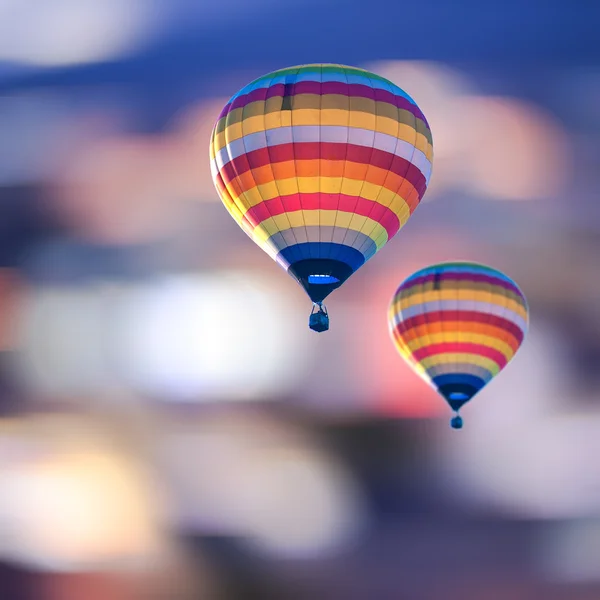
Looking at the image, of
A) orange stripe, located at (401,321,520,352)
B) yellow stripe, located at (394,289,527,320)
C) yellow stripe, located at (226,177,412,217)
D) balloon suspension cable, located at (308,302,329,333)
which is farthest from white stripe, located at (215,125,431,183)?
orange stripe, located at (401,321,520,352)

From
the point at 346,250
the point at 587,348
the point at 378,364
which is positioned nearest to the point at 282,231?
the point at 346,250

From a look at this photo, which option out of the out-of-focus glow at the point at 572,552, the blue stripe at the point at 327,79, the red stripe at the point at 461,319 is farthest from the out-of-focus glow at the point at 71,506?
the blue stripe at the point at 327,79

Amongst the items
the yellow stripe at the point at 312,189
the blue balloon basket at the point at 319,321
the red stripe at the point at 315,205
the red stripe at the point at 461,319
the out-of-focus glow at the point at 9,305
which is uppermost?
the out-of-focus glow at the point at 9,305

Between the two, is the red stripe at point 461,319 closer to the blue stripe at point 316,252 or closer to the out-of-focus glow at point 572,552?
the blue stripe at point 316,252

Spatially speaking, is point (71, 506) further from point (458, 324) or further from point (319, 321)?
point (319, 321)

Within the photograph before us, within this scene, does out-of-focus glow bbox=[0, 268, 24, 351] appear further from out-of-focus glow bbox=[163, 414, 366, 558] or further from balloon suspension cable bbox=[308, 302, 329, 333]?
balloon suspension cable bbox=[308, 302, 329, 333]

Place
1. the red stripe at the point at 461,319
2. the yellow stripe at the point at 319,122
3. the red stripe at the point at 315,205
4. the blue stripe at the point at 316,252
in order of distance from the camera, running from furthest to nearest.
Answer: the red stripe at the point at 461,319
the blue stripe at the point at 316,252
the red stripe at the point at 315,205
the yellow stripe at the point at 319,122

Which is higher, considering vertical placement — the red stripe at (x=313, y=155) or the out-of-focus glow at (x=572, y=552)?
the red stripe at (x=313, y=155)

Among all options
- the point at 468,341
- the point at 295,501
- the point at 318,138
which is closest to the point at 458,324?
the point at 468,341
